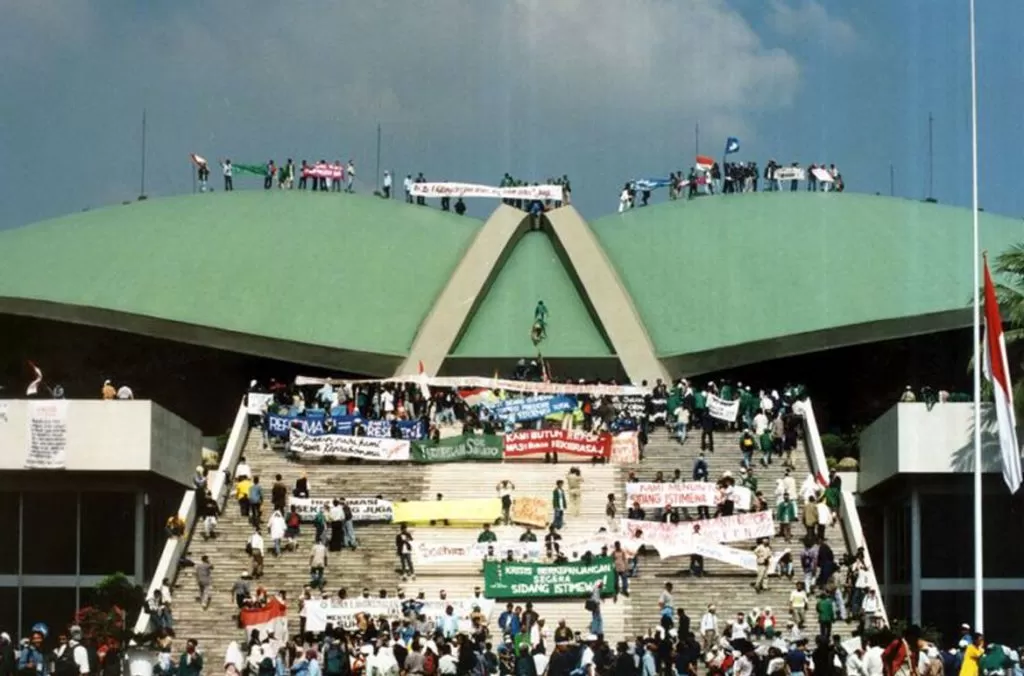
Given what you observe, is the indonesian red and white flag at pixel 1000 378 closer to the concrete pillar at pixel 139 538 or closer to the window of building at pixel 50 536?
the concrete pillar at pixel 139 538

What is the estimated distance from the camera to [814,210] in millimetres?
59188

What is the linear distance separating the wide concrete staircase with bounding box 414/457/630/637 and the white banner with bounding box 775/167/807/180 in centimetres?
1903

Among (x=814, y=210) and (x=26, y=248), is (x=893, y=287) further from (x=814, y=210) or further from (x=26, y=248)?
(x=26, y=248)

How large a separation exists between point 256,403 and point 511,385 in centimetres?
574

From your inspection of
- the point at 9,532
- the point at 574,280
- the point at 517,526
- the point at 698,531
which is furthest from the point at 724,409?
the point at 9,532

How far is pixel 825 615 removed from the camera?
36.2m

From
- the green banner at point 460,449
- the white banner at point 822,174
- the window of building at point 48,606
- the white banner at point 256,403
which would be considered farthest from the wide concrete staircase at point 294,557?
the white banner at point 822,174

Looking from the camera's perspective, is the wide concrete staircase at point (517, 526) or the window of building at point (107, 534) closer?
the wide concrete staircase at point (517, 526)

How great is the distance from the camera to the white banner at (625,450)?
44594 millimetres

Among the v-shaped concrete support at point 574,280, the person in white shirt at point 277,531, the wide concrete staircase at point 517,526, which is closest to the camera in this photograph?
the wide concrete staircase at point 517,526

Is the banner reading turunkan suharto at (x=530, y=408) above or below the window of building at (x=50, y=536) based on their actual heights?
above

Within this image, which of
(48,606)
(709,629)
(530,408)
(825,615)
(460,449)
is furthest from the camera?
(530,408)

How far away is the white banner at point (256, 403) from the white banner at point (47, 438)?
195 inches

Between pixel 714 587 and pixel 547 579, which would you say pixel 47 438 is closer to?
pixel 547 579
